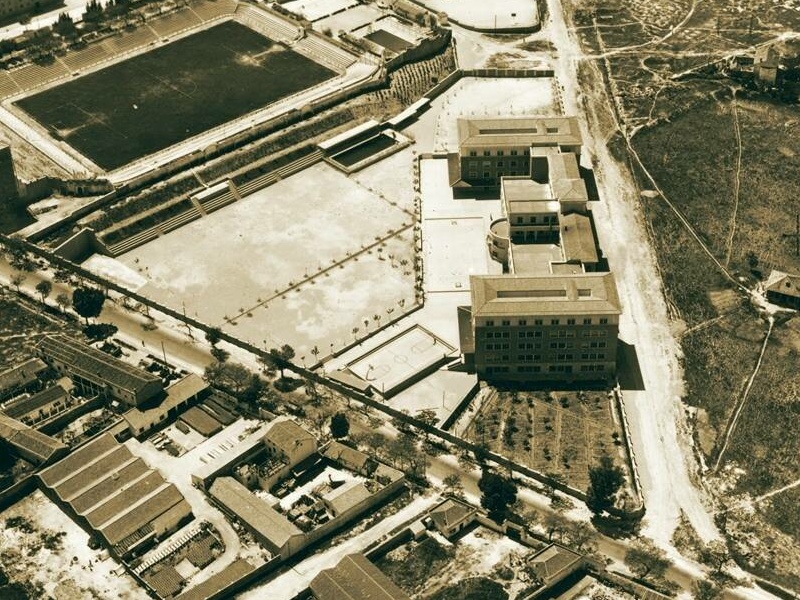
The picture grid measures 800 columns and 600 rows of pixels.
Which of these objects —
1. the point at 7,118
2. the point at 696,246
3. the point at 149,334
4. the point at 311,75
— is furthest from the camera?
the point at 311,75

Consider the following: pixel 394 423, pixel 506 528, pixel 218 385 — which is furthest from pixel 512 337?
pixel 218 385

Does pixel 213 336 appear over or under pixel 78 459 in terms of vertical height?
over

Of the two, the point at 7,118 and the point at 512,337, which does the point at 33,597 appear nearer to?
the point at 512,337

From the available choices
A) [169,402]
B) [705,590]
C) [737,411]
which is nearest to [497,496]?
[705,590]

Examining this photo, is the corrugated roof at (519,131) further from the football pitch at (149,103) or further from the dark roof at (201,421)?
the dark roof at (201,421)

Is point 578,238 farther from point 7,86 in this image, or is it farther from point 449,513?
point 7,86

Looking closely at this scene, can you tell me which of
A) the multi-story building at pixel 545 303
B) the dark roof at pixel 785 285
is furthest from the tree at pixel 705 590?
the dark roof at pixel 785 285
